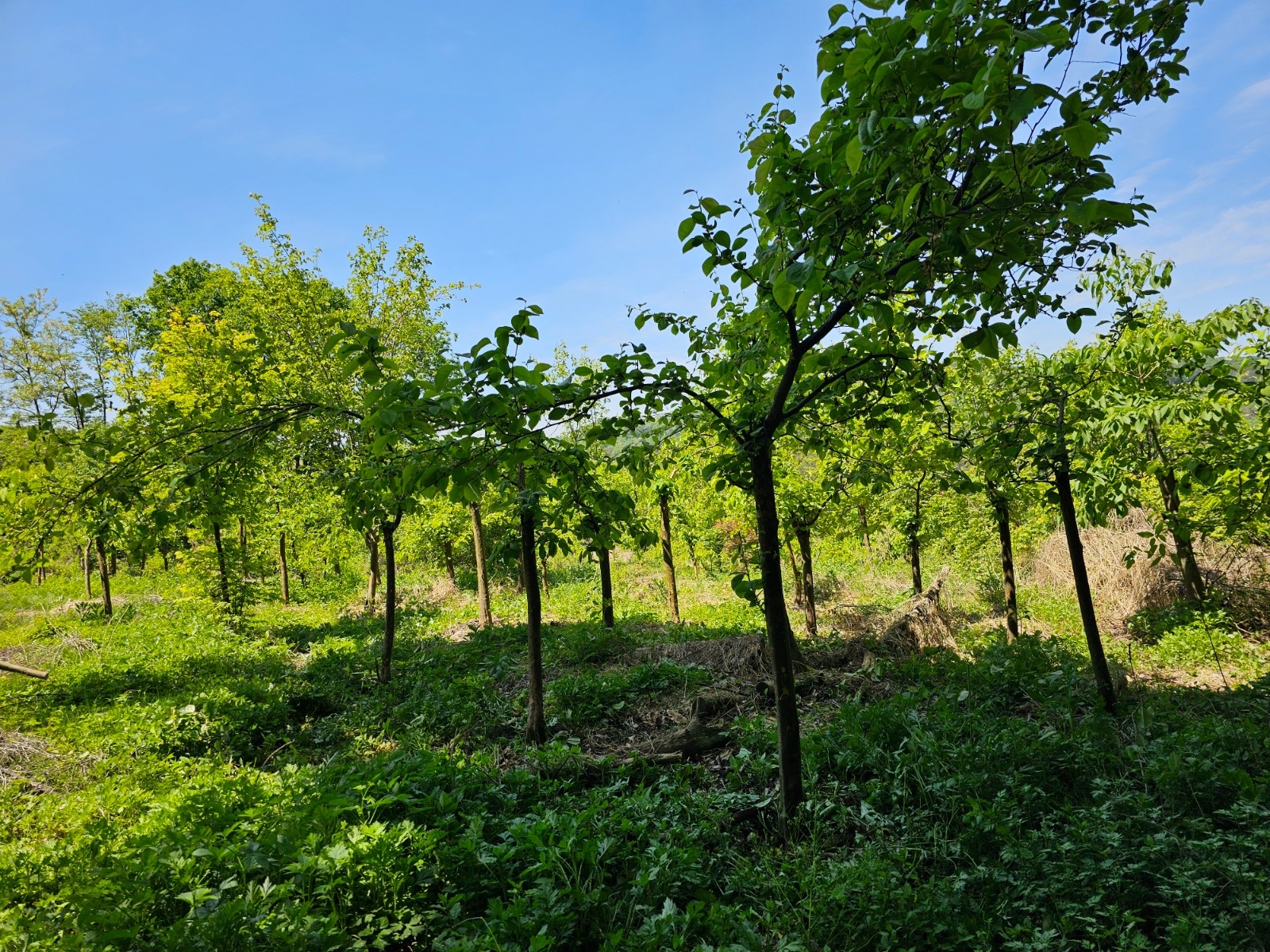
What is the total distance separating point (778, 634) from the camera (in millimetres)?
3594

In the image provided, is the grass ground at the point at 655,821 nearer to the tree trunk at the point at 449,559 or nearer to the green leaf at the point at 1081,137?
the green leaf at the point at 1081,137

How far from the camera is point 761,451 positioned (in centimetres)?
358

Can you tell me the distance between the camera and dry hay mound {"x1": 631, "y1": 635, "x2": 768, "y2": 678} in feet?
25.1

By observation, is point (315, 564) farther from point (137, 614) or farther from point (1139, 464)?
point (1139, 464)

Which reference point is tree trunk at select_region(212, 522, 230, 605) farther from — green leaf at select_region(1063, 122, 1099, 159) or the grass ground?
green leaf at select_region(1063, 122, 1099, 159)

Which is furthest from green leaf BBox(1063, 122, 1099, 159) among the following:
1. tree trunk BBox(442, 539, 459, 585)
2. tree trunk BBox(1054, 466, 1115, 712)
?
tree trunk BBox(442, 539, 459, 585)

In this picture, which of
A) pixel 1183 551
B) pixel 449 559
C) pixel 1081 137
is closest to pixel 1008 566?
pixel 1183 551

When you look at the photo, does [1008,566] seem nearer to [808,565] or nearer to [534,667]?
[808,565]

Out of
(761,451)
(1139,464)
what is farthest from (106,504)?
(1139,464)

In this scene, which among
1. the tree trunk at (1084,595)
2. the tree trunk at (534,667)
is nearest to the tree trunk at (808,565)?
the tree trunk at (1084,595)

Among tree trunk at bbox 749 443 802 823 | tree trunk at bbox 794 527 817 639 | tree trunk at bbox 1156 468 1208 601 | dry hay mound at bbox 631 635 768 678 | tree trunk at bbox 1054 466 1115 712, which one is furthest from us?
tree trunk at bbox 794 527 817 639

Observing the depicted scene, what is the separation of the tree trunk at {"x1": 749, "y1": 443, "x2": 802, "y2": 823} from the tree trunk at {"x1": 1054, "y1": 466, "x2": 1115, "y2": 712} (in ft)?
9.93

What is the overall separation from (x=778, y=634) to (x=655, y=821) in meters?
1.37

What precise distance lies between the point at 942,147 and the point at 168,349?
15.2 metres
